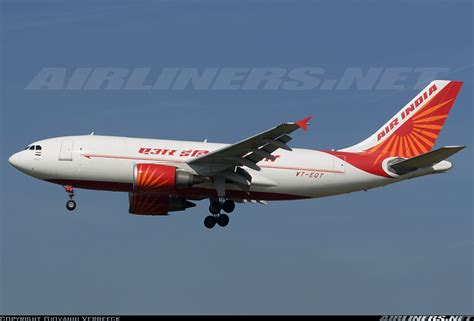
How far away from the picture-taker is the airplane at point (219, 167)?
1661 inches

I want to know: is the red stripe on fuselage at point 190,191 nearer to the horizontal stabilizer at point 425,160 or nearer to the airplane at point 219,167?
the airplane at point 219,167

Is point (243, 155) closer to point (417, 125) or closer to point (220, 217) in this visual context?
point (220, 217)

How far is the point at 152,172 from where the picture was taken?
41.8 metres

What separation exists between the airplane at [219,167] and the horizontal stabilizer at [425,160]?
4cm

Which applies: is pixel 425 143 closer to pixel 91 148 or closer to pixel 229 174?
pixel 229 174

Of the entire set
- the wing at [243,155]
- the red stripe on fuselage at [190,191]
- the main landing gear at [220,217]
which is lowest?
the main landing gear at [220,217]

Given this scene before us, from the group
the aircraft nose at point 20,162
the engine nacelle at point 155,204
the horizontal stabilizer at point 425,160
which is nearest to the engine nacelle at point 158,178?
the engine nacelle at point 155,204

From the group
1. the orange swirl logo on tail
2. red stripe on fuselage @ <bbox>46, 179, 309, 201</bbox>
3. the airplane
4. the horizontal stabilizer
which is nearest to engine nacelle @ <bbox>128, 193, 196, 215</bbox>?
the airplane

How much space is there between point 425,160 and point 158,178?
1134cm

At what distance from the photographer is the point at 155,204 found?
152ft

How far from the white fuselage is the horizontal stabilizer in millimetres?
378

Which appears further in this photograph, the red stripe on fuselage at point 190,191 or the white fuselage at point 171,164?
the red stripe on fuselage at point 190,191

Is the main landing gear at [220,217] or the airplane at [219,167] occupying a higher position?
the airplane at [219,167]

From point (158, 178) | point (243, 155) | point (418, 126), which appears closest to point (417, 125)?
point (418, 126)
